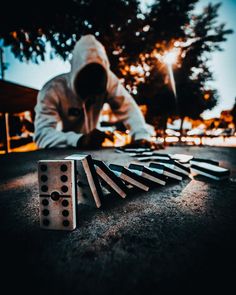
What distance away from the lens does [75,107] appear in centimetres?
391

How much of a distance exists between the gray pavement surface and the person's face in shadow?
3321 mm

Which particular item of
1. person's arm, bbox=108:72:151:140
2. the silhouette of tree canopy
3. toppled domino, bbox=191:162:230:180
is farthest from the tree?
toppled domino, bbox=191:162:230:180

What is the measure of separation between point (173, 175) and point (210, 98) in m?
10.9

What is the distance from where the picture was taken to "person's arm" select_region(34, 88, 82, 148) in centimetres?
309

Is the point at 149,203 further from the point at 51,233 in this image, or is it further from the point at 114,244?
the point at 51,233

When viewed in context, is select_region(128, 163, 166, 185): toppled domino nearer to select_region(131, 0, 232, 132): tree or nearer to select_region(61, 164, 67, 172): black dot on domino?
select_region(61, 164, 67, 172): black dot on domino

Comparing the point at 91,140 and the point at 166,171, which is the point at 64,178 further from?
the point at 91,140

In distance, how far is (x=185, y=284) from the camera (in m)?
0.40

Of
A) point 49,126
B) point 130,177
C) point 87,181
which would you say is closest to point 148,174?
point 130,177

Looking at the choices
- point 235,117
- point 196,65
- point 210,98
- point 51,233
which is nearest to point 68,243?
point 51,233

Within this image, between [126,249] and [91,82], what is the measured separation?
13.8 feet

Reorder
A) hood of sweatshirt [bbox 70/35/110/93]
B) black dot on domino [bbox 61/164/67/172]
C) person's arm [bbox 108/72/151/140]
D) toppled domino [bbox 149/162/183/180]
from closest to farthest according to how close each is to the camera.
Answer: black dot on domino [bbox 61/164/67/172]
toppled domino [bbox 149/162/183/180]
hood of sweatshirt [bbox 70/35/110/93]
person's arm [bbox 108/72/151/140]

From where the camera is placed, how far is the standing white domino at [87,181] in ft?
2.45

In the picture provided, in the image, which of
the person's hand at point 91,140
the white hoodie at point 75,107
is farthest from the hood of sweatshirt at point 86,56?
the person's hand at point 91,140
